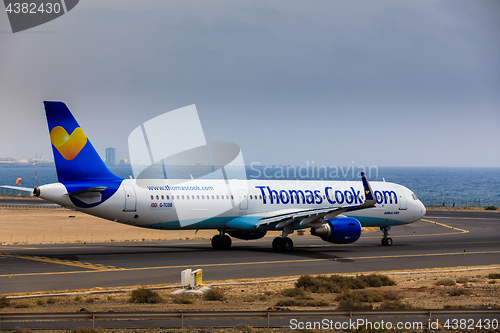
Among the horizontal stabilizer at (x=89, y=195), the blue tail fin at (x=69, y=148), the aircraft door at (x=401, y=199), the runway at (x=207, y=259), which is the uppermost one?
the blue tail fin at (x=69, y=148)

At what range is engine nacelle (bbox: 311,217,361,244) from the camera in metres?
31.0

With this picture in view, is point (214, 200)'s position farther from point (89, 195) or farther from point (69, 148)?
point (69, 148)

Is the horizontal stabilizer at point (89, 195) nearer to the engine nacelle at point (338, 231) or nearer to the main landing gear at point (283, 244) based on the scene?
the main landing gear at point (283, 244)

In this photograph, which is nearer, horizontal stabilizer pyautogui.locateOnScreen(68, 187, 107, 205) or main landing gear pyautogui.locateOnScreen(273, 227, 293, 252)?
horizontal stabilizer pyautogui.locateOnScreen(68, 187, 107, 205)

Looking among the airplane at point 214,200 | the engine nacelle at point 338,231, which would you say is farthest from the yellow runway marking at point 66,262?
the engine nacelle at point 338,231

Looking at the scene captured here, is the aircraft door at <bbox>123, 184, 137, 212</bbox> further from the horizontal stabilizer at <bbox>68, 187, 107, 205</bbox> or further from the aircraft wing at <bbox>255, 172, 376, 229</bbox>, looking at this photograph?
the aircraft wing at <bbox>255, 172, 376, 229</bbox>

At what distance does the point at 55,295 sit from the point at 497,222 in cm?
5547

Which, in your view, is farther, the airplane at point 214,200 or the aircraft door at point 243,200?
the aircraft door at point 243,200

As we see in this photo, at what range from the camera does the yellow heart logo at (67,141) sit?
91.1ft

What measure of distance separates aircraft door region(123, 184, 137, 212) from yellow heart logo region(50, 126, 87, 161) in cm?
340

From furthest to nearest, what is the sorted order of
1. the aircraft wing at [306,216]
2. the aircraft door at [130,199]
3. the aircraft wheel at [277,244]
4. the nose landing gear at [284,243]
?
the aircraft wheel at [277,244]
the nose landing gear at [284,243]
the aircraft wing at [306,216]
the aircraft door at [130,199]

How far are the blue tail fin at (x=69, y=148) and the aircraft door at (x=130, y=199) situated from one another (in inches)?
65.5

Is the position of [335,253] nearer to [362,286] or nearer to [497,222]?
[362,286]

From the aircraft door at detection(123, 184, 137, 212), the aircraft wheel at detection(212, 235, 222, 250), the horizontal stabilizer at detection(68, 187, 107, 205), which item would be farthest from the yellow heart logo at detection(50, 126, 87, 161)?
the aircraft wheel at detection(212, 235, 222, 250)
